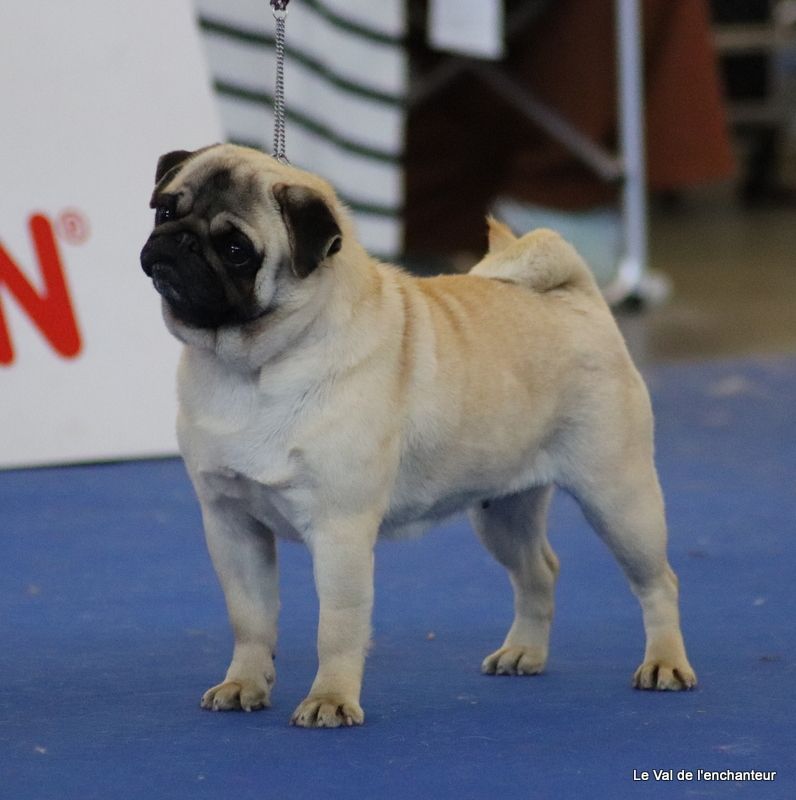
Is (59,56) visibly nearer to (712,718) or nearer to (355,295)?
(355,295)

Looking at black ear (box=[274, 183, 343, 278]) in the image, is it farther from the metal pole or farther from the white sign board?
the metal pole

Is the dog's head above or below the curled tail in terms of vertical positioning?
above

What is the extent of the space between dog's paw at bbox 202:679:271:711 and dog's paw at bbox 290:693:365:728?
0.11 metres

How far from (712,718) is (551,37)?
5473 millimetres

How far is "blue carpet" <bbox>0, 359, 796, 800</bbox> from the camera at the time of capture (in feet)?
7.11

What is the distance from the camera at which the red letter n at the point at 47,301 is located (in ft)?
14.3

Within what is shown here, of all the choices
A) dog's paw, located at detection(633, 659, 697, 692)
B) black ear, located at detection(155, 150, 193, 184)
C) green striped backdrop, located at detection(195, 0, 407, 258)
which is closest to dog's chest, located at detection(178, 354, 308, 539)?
black ear, located at detection(155, 150, 193, 184)

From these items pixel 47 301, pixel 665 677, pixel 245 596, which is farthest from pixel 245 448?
pixel 47 301

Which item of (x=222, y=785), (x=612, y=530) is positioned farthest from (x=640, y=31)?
(x=222, y=785)

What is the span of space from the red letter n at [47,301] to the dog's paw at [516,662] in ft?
6.78

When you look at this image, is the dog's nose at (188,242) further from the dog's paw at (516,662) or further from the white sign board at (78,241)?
the white sign board at (78,241)

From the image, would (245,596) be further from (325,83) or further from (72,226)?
(325,83)

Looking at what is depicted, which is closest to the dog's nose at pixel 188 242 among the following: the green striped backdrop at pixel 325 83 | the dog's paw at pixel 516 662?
the dog's paw at pixel 516 662

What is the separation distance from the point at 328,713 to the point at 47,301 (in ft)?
7.69
